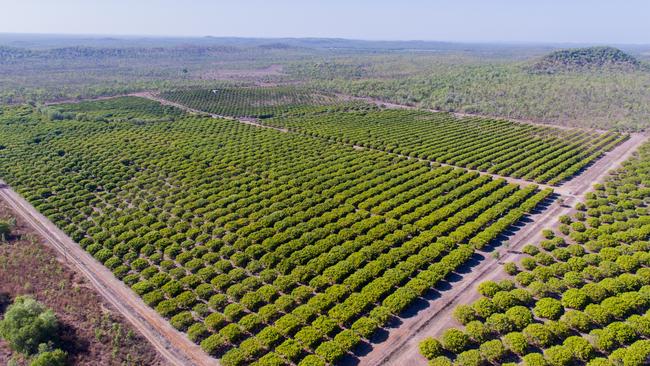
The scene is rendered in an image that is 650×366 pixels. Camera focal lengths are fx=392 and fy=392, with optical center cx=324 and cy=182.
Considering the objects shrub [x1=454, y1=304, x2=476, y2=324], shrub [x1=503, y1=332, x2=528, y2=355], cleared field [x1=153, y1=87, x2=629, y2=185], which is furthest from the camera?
cleared field [x1=153, y1=87, x2=629, y2=185]

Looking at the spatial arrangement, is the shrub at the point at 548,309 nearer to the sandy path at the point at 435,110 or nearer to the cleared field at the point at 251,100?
the sandy path at the point at 435,110

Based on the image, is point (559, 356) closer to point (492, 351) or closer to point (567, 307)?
point (492, 351)

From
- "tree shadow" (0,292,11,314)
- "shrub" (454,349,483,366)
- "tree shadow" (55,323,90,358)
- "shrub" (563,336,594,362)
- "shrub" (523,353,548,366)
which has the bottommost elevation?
"tree shadow" (55,323,90,358)

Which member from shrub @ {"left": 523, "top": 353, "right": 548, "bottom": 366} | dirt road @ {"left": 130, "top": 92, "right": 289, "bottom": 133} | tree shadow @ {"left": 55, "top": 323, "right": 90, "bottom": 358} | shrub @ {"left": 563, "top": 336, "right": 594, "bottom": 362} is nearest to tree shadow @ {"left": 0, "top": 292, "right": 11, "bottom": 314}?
tree shadow @ {"left": 55, "top": 323, "right": 90, "bottom": 358}

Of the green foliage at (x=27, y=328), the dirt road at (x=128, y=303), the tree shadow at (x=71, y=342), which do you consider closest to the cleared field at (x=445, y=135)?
the dirt road at (x=128, y=303)

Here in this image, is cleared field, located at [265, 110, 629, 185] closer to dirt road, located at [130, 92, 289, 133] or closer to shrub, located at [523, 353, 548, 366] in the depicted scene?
dirt road, located at [130, 92, 289, 133]
